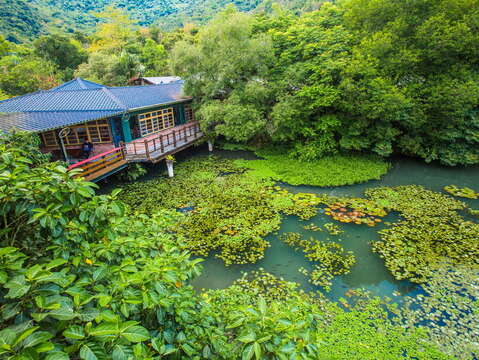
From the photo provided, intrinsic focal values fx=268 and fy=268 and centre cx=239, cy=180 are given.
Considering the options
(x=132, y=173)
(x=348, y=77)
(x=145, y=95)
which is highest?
(x=348, y=77)

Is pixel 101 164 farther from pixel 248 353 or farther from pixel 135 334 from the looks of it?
pixel 248 353

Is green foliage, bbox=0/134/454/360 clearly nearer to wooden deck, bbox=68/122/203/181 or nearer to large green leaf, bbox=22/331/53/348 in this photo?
large green leaf, bbox=22/331/53/348

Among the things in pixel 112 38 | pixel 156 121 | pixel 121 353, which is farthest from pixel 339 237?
pixel 112 38

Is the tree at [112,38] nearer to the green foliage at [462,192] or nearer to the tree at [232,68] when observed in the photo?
the tree at [232,68]

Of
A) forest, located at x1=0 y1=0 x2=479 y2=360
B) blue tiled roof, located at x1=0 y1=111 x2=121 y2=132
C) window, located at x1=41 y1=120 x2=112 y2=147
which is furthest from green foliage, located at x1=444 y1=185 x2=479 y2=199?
window, located at x1=41 y1=120 x2=112 y2=147

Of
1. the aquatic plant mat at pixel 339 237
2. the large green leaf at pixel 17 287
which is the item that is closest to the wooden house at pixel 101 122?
the aquatic plant mat at pixel 339 237
